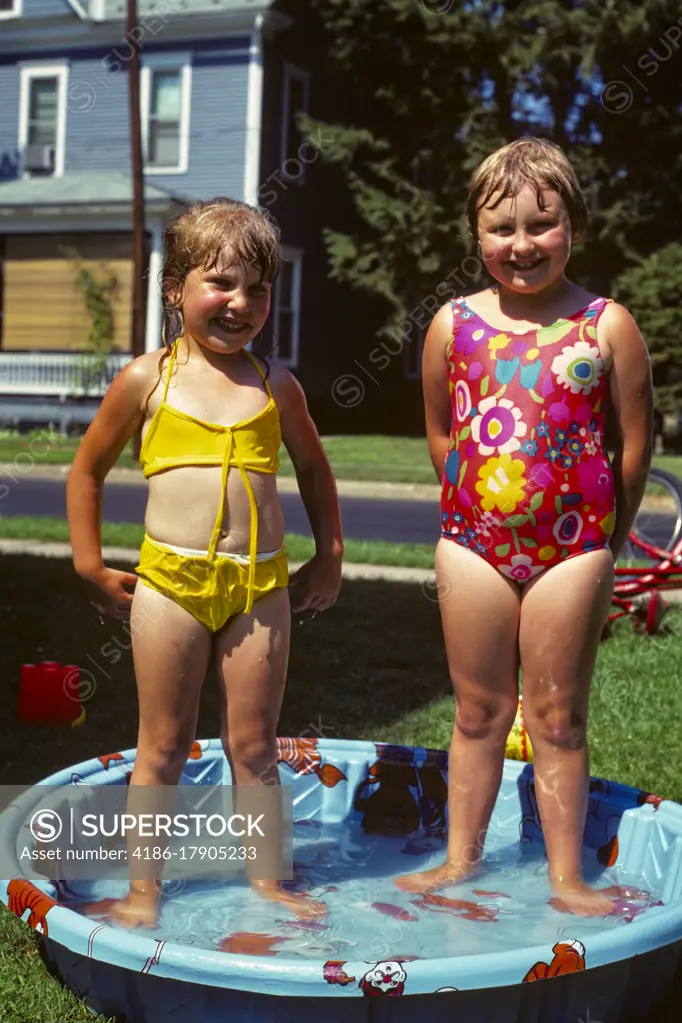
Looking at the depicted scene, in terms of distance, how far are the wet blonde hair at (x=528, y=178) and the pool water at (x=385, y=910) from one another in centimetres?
171

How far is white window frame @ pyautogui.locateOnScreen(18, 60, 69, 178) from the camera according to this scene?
888 inches

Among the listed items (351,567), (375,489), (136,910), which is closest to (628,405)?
(136,910)

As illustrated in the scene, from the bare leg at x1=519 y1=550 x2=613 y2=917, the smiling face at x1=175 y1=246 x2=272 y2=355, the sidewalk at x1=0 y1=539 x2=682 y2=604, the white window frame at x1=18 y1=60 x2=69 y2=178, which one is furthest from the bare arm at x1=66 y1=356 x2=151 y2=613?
the white window frame at x1=18 y1=60 x2=69 y2=178

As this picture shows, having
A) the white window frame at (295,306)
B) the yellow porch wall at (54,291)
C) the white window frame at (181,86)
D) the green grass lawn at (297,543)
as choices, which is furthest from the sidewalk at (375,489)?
the white window frame at (181,86)

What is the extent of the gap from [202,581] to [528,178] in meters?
1.24

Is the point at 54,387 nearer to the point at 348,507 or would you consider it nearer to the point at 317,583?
the point at 348,507

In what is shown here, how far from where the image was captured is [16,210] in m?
22.1

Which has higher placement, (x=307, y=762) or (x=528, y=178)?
(x=528, y=178)

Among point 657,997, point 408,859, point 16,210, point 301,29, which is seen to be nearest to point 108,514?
point 408,859

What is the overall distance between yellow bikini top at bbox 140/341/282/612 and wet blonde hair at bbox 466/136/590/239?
77 cm

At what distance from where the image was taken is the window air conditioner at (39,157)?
23016mm

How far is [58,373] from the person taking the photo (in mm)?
22094

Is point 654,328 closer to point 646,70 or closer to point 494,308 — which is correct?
point 646,70

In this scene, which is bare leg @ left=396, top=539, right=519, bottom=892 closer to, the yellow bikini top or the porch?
the yellow bikini top
